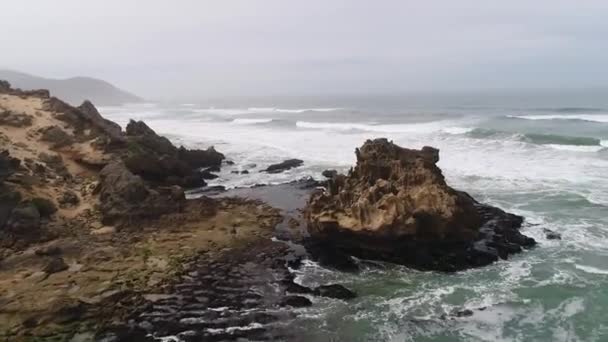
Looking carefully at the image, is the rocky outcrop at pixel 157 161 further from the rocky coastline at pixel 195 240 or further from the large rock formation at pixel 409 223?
the large rock formation at pixel 409 223

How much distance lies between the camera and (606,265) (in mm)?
15914

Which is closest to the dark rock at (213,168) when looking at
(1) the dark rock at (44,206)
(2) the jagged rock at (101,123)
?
(2) the jagged rock at (101,123)

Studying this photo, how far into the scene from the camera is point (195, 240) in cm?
1805

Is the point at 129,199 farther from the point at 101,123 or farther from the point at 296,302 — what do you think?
the point at 101,123

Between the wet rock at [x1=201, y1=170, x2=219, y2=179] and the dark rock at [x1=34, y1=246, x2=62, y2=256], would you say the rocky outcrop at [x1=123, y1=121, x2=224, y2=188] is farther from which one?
the dark rock at [x1=34, y1=246, x2=62, y2=256]

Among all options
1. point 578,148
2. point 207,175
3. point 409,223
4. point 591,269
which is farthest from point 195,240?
point 578,148

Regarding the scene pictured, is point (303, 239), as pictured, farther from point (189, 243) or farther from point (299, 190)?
point (299, 190)

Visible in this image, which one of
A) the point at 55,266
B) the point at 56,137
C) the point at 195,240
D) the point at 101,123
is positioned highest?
the point at 101,123

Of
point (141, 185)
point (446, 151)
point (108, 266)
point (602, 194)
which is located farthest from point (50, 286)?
point (446, 151)

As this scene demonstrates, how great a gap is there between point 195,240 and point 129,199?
4.05m

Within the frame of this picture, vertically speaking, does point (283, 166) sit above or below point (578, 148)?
below

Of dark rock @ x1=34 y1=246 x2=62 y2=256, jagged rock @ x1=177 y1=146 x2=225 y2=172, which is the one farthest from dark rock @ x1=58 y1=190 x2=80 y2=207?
jagged rock @ x1=177 y1=146 x2=225 y2=172

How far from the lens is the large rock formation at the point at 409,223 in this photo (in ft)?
55.2

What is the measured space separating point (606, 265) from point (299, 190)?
13.7 meters
